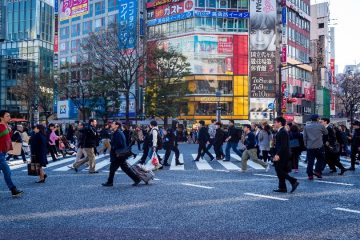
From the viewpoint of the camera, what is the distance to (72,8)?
215 ft

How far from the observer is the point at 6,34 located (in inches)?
2908

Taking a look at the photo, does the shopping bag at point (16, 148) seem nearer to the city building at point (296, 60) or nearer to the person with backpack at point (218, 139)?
the person with backpack at point (218, 139)

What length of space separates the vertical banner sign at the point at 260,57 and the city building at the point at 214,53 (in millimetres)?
821

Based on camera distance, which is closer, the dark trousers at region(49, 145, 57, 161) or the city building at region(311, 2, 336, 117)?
the dark trousers at region(49, 145, 57, 161)

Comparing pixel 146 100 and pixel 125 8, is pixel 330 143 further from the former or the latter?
pixel 125 8

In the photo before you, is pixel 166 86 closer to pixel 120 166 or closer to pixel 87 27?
pixel 87 27

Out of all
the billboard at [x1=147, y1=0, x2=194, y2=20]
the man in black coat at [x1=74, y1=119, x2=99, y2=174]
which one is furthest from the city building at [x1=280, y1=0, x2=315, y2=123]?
the man in black coat at [x1=74, y1=119, x2=99, y2=174]

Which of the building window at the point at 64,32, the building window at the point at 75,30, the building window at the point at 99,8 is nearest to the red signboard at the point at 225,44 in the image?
the building window at the point at 99,8

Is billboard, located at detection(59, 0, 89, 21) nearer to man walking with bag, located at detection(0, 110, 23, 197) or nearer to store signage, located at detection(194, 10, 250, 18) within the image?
store signage, located at detection(194, 10, 250, 18)

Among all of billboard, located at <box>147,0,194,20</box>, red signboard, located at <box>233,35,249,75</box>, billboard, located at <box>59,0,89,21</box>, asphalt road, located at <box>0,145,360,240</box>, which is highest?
billboard, located at <box>59,0,89,21</box>

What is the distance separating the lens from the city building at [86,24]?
178ft

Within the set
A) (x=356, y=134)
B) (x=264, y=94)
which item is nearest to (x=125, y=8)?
(x=264, y=94)

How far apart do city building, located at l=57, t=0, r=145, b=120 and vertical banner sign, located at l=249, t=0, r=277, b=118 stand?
14.1 m

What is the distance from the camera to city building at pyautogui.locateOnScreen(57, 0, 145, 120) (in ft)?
178
